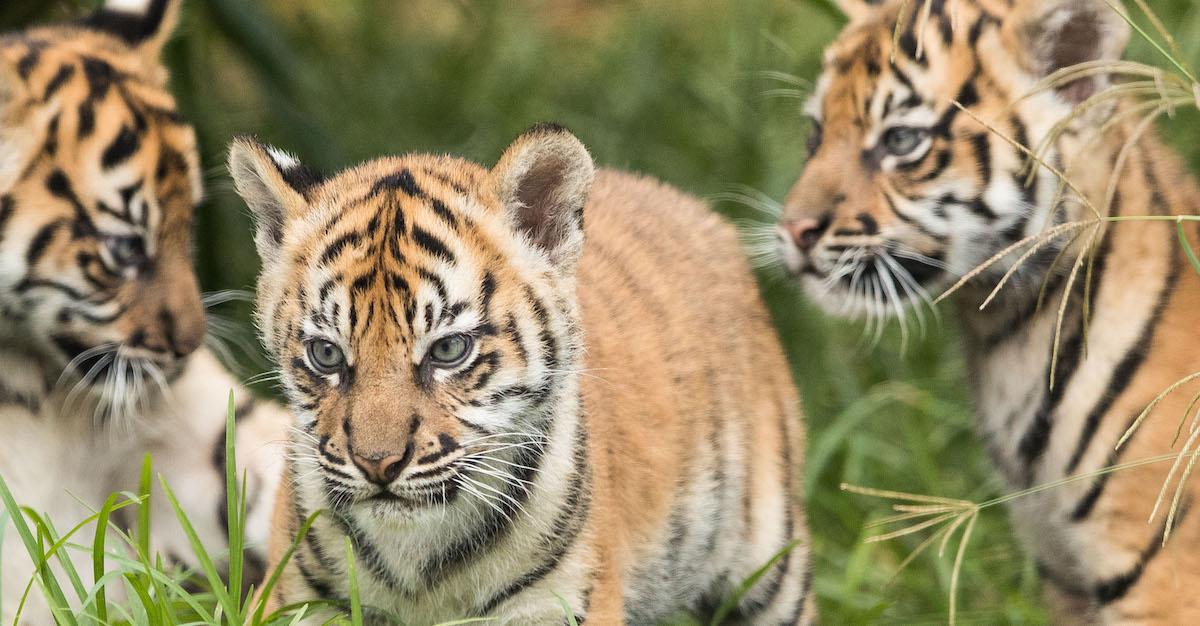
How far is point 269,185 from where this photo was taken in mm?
3262

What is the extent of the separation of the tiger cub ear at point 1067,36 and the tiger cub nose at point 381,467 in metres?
2.06

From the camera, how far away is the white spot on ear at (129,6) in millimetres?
4371

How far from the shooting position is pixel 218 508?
14.7ft

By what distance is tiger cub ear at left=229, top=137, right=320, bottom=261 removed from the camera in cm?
323

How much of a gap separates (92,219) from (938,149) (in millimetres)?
2247


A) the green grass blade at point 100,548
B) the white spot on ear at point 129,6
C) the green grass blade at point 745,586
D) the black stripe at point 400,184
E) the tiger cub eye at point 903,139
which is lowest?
the green grass blade at point 745,586

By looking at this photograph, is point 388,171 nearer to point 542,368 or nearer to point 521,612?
point 542,368

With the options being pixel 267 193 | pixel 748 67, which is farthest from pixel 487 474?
pixel 748 67

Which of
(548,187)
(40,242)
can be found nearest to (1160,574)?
(548,187)

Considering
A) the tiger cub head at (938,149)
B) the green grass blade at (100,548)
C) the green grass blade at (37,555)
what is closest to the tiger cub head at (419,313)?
the green grass blade at (100,548)

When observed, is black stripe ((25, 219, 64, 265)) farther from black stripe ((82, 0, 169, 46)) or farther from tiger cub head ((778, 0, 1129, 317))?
tiger cub head ((778, 0, 1129, 317))

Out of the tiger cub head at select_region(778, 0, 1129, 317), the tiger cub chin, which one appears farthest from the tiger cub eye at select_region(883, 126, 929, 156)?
the tiger cub chin

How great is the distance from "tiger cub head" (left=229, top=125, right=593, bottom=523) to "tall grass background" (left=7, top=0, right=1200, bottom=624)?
1.56m

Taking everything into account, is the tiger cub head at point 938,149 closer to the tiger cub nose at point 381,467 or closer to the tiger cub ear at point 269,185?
the tiger cub ear at point 269,185
